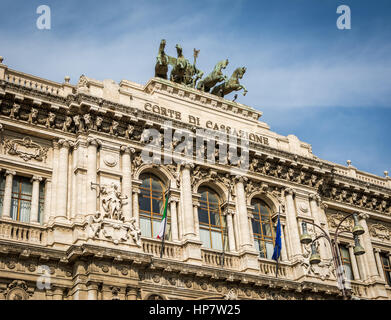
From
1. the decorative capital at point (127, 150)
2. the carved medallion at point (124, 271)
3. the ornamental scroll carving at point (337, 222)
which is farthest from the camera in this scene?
the ornamental scroll carving at point (337, 222)

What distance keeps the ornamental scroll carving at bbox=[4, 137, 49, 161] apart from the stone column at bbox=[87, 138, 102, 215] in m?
1.80

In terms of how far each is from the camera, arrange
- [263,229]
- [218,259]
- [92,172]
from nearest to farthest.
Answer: [92,172], [218,259], [263,229]

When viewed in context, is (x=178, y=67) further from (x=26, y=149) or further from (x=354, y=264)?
(x=354, y=264)

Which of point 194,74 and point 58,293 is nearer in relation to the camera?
point 58,293

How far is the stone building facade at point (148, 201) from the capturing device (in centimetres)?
2436

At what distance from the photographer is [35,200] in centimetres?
2592

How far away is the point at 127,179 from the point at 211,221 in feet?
15.1

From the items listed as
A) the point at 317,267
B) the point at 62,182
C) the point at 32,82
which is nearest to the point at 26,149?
the point at 62,182

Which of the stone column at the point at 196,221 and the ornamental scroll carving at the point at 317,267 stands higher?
the stone column at the point at 196,221

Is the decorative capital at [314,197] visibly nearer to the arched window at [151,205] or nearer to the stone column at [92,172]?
the arched window at [151,205]

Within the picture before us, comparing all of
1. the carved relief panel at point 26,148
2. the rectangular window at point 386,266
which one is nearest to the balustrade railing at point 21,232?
the carved relief panel at point 26,148

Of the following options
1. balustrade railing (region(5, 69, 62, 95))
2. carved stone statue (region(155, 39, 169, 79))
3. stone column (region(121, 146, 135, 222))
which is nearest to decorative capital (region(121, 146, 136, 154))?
stone column (region(121, 146, 135, 222))

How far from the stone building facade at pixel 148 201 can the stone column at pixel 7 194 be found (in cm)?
4
